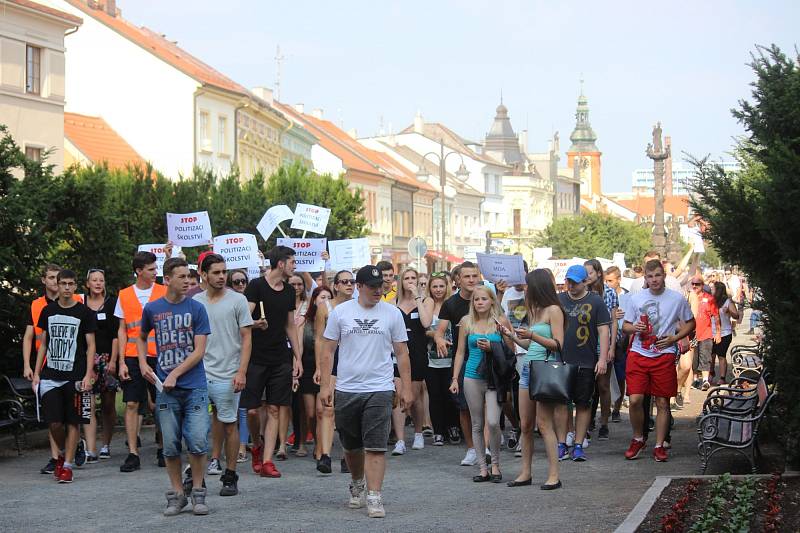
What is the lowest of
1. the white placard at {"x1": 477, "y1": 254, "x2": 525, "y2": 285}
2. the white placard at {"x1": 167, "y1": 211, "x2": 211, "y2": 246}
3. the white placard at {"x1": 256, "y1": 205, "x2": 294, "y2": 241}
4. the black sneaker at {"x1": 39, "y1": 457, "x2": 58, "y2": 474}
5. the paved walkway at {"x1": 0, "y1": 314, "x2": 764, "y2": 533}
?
the paved walkway at {"x1": 0, "y1": 314, "x2": 764, "y2": 533}

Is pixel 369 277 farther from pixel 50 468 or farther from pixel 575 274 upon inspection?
pixel 50 468

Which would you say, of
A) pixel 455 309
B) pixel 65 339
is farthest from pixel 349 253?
pixel 65 339

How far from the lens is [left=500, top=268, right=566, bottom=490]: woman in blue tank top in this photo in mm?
11188

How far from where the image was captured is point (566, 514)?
9695 mm

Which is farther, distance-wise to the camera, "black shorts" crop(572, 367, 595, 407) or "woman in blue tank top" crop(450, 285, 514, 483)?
"black shorts" crop(572, 367, 595, 407)

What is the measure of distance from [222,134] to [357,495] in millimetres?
48845

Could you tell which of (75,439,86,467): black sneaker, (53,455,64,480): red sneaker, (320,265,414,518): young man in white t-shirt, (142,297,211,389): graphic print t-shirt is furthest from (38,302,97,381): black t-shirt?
(320,265,414,518): young man in white t-shirt

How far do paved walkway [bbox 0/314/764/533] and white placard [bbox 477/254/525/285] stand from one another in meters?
2.33

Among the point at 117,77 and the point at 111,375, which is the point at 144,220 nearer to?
the point at 117,77

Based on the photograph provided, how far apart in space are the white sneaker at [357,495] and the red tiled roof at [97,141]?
3895 cm

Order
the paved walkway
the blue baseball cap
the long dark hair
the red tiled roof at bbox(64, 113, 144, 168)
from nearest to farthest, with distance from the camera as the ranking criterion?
the paved walkway, the long dark hair, the blue baseball cap, the red tiled roof at bbox(64, 113, 144, 168)

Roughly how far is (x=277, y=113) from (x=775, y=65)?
2186 inches

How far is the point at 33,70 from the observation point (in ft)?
137

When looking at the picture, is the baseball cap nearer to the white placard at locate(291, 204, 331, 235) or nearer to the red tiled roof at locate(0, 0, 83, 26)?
the white placard at locate(291, 204, 331, 235)
